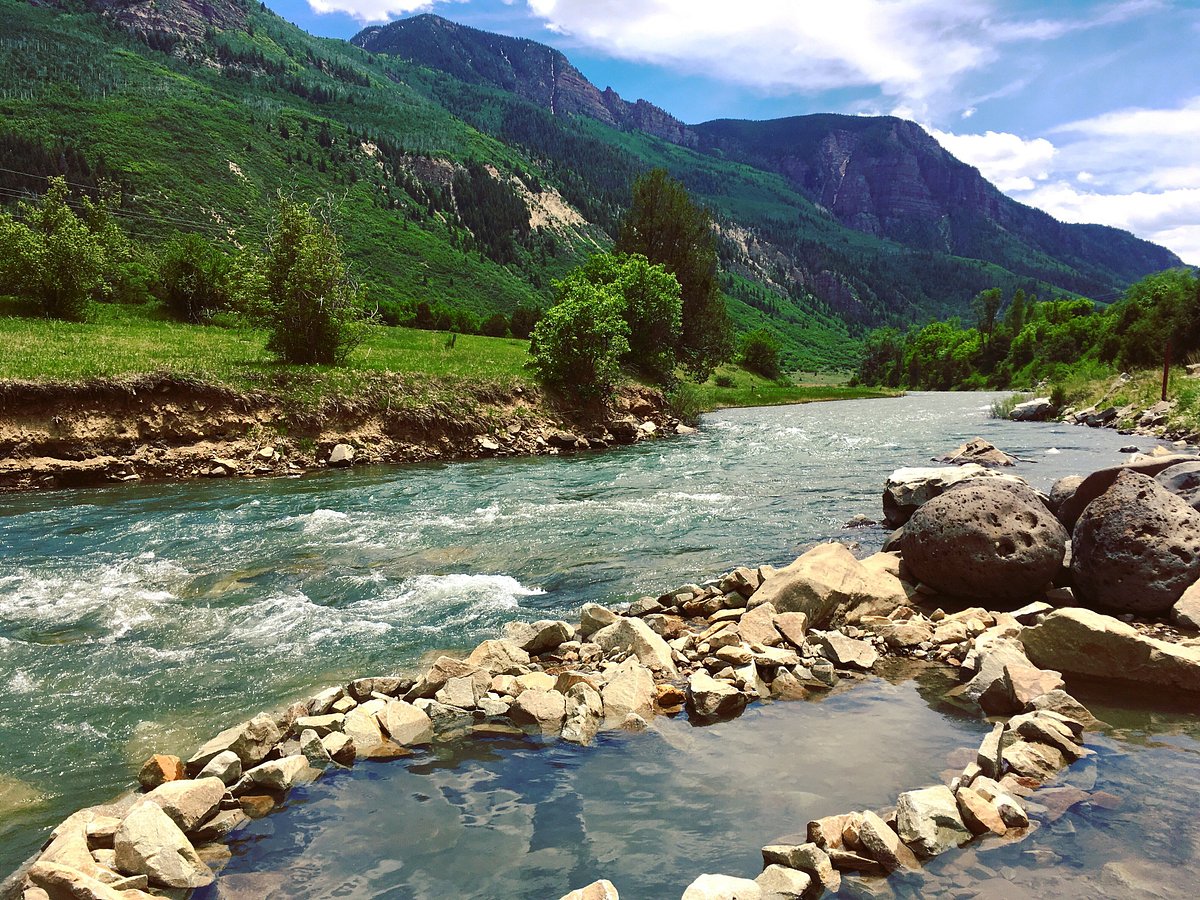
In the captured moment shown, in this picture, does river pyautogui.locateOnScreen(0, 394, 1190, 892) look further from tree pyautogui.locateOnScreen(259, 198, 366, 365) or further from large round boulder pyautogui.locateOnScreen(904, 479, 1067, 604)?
tree pyautogui.locateOnScreen(259, 198, 366, 365)

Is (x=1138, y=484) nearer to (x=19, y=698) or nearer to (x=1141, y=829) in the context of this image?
(x=1141, y=829)

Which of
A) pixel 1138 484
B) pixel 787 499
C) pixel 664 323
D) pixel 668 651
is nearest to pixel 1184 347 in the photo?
pixel 664 323

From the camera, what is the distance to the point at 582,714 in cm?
713

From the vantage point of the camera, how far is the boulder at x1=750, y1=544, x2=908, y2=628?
9969 mm

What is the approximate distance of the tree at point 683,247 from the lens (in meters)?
62.0

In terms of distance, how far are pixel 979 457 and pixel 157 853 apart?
26.1 meters

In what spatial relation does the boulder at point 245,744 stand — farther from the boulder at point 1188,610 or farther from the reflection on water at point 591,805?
the boulder at point 1188,610

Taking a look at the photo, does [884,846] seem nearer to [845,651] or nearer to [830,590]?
[845,651]

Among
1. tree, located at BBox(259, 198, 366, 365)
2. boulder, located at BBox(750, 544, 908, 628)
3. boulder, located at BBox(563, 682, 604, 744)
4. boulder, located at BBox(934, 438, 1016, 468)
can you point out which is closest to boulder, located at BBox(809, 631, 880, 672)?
boulder, located at BBox(750, 544, 908, 628)

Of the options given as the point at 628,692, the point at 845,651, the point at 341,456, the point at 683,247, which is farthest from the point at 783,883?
the point at 683,247

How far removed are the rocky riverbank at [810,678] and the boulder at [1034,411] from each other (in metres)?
40.1

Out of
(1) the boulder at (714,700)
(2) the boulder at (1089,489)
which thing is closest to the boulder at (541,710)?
(1) the boulder at (714,700)

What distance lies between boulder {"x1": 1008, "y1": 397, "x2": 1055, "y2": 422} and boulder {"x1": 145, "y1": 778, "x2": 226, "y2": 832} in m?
53.4

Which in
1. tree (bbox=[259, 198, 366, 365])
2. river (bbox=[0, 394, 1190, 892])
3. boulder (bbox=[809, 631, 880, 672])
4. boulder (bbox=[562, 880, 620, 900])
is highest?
tree (bbox=[259, 198, 366, 365])
